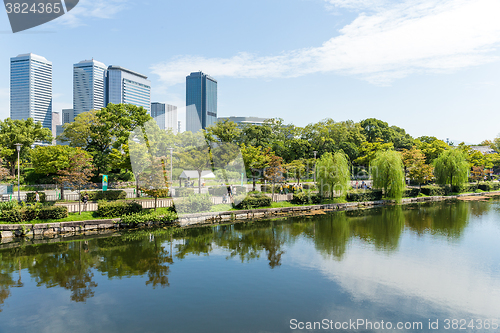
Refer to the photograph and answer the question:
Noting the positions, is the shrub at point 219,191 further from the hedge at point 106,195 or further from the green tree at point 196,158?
the hedge at point 106,195

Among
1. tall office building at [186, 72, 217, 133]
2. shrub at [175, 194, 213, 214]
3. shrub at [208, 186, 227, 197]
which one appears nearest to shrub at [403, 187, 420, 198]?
shrub at [208, 186, 227, 197]

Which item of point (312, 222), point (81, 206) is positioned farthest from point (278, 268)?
point (81, 206)

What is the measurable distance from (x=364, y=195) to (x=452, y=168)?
1588 cm

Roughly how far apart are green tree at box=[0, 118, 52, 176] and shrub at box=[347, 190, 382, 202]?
38424mm

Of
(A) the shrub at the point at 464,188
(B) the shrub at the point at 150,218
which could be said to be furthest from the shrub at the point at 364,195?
(B) the shrub at the point at 150,218

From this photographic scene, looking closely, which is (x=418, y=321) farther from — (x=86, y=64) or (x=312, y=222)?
(x=86, y=64)

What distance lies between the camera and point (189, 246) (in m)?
16.2

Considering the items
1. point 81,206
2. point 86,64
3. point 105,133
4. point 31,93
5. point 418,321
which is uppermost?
point 86,64

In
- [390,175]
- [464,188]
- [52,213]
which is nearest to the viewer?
[52,213]

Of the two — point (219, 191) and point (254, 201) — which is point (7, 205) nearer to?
point (219, 191)

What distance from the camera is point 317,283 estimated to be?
36.3 feet

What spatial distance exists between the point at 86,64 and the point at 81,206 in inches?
7624

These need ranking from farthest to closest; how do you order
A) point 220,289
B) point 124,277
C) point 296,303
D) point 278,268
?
point 278,268, point 124,277, point 220,289, point 296,303

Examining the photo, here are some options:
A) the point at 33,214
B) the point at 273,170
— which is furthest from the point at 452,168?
the point at 33,214
